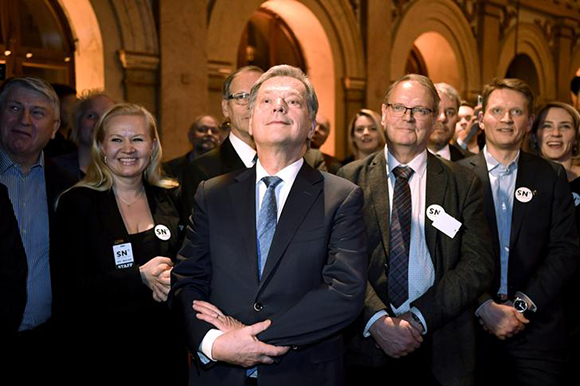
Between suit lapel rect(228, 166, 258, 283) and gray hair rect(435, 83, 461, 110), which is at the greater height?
gray hair rect(435, 83, 461, 110)

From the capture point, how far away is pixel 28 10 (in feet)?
20.3

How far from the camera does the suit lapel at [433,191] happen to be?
99.7 inches

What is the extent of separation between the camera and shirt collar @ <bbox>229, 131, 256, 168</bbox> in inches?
115

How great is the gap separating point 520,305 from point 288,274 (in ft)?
4.63

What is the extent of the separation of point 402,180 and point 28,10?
5141 mm

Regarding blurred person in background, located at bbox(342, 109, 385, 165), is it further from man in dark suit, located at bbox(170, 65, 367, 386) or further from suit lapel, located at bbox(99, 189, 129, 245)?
man in dark suit, located at bbox(170, 65, 367, 386)

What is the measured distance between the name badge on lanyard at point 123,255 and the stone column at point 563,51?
44.5 feet

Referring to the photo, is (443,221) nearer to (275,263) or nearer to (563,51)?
(275,263)

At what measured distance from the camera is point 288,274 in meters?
1.97

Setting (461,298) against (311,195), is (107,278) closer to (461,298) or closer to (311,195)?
(311,195)

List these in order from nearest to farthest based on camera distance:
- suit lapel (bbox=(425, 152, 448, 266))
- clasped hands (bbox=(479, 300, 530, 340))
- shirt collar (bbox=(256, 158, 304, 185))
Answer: shirt collar (bbox=(256, 158, 304, 185))
suit lapel (bbox=(425, 152, 448, 266))
clasped hands (bbox=(479, 300, 530, 340))

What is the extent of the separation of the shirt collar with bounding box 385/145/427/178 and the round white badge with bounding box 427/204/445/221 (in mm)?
189

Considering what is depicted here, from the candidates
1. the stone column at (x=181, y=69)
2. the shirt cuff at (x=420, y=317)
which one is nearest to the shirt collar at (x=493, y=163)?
the shirt cuff at (x=420, y=317)

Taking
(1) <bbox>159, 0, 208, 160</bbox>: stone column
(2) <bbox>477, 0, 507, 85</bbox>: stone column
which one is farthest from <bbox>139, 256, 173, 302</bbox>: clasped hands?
(2) <bbox>477, 0, 507, 85</bbox>: stone column
